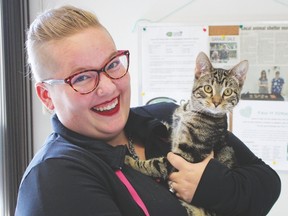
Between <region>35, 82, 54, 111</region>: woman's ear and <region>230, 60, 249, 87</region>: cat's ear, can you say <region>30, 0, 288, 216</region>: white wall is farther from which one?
<region>35, 82, 54, 111</region>: woman's ear

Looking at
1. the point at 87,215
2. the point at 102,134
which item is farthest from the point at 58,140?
the point at 87,215

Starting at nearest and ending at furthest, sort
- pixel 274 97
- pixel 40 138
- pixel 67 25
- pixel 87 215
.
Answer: pixel 87 215
pixel 67 25
pixel 274 97
pixel 40 138

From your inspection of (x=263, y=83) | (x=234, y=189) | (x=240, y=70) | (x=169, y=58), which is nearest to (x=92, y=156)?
(x=234, y=189)

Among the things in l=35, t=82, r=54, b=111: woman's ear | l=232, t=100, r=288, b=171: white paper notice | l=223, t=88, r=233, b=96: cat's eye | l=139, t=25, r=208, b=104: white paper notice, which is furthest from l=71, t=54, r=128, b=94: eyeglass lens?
l=232, t=100, r=288, b=171: white paper notice

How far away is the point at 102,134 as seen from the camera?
3.05 feet

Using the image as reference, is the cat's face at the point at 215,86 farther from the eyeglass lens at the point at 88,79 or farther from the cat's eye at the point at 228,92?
the eyeglass lens at the point at 88,79

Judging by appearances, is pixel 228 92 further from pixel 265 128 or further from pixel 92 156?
pixel 265 128

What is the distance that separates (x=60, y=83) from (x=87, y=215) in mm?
334

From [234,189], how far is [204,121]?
0.31 metres

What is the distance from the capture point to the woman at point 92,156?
0.73 metres

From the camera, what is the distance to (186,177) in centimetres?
92

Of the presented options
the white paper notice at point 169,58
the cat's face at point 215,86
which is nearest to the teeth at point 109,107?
the cat's face at point 215,86

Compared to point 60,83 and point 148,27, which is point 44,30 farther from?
point 148,27

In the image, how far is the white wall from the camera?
1948 millimetres
